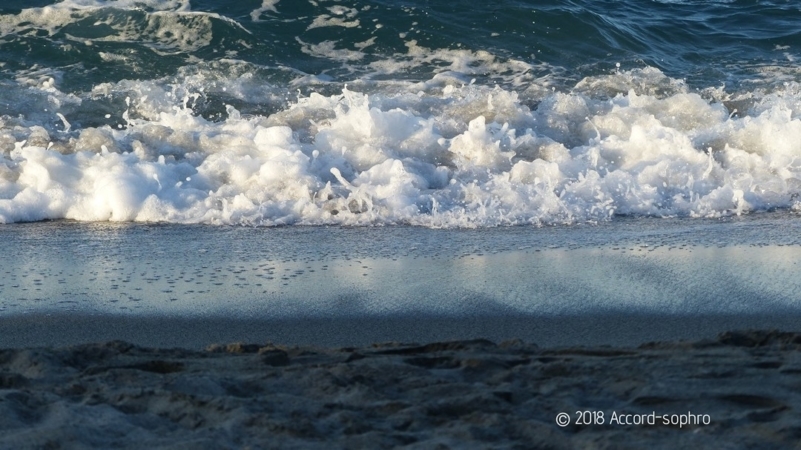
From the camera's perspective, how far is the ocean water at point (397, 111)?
Result: 5.99 metres

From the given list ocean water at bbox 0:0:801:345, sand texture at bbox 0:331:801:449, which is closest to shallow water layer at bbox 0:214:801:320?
ocean water at bbox 0:0:801:345

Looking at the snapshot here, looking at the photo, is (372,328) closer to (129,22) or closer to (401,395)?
(401,395)

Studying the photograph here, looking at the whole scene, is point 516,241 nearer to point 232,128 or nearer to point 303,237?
point 303,237

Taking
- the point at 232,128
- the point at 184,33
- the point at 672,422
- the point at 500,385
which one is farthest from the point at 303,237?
the point at 184,33

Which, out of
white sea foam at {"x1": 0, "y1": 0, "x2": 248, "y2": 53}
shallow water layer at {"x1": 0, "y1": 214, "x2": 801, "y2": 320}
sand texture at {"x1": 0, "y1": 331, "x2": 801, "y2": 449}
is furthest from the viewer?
white sea foam at {"x1": 0, "y1": 0, "x2": 248, "y2": 53}

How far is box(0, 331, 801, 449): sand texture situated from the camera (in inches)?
97.0

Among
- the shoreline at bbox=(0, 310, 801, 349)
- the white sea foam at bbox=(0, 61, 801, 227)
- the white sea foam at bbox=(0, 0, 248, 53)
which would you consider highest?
the white sea foam at bbox=(0, 0, 248, 53)

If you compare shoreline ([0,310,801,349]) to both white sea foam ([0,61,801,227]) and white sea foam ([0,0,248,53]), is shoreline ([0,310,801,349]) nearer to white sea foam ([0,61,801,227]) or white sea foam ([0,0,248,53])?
white sea foam ([0,61,801,227])

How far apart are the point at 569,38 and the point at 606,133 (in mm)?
2893

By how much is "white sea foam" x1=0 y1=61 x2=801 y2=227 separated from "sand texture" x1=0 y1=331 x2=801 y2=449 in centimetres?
254

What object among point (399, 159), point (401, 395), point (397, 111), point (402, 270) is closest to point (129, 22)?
point (397, 111)

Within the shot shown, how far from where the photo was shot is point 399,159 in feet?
21.8

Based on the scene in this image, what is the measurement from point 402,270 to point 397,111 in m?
2.76

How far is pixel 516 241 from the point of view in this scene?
201 inches
